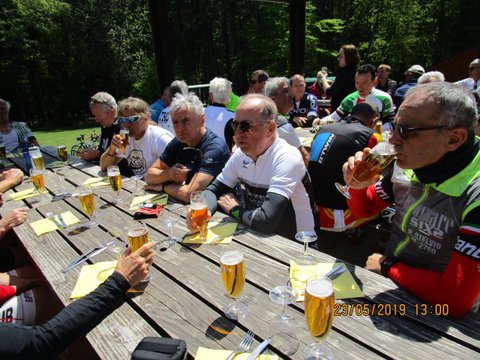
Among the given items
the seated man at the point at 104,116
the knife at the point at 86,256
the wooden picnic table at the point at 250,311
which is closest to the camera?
the wooden picnic table at the point at 250,311

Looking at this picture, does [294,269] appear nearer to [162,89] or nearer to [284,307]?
[284,307]

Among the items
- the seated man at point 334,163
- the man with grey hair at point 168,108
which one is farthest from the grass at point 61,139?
the seated man at point 334,163

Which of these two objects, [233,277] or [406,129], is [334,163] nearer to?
[406,129]

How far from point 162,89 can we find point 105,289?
5246mm

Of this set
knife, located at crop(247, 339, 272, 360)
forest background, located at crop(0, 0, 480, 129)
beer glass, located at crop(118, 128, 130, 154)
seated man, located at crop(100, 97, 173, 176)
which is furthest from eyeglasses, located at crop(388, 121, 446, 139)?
forest background, located at crop(0, 0, 480, 129)

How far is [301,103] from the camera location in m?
6.28

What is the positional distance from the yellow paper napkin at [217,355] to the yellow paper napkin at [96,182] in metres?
2.37

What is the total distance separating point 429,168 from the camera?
1448 mm

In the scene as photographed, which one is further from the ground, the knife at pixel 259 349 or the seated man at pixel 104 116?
the seated man at pixel 104 116

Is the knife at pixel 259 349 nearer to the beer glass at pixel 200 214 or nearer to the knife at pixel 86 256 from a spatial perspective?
the beer glass at pixel 200 214

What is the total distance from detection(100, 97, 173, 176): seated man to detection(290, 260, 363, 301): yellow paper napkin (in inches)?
96.3

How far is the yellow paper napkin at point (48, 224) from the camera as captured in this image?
2.22 m

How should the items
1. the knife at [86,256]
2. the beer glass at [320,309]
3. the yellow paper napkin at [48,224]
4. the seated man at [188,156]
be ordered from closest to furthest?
the beer glass at [320,309], the knife at [86,256], the yellow paper napkin at [48,224], the seated man at [188,156]

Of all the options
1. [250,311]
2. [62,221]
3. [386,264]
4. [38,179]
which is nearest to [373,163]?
[386,264]
